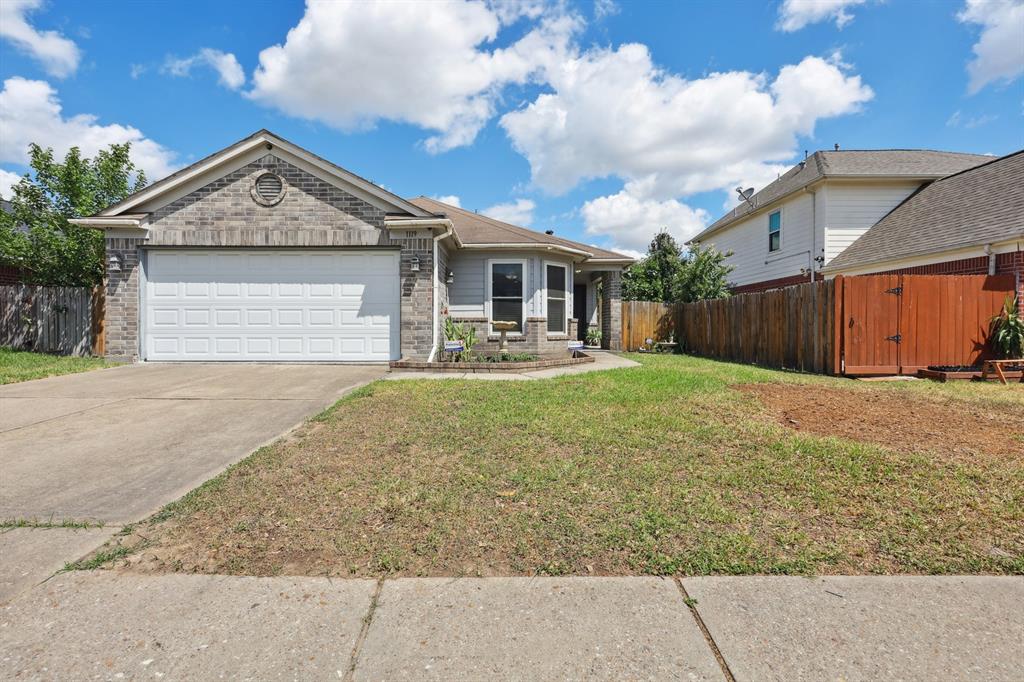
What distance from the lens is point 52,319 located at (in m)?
12.0

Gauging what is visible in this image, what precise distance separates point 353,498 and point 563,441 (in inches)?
79.7

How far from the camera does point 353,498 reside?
322 cm

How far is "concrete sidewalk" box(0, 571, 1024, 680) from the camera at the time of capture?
1.79 metres

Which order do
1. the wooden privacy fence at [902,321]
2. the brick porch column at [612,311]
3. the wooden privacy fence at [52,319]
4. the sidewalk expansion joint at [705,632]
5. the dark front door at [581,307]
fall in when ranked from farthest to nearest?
the dark front door at [581,307]
the brick porch column at [612,311]
the wooden privacy fence at [52,319]
the wooden privacy fence at [902,321]
the sidewalk expansion joint at [705,632]

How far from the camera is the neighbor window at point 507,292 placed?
1252 centimetres

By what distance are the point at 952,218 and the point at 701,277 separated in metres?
7.29

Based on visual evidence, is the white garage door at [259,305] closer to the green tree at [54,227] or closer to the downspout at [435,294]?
the downspout at [435,294]

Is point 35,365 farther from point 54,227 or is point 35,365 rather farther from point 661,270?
point 661,270

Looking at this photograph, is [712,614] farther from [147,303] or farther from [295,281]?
[147,303]

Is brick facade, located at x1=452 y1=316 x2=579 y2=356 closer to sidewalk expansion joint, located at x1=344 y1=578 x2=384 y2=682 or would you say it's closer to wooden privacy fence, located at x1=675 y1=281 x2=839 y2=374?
wooden privacy fence, located at x1=675 y1=281 x2=839 y2=374

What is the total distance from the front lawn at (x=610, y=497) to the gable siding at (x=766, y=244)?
12.0 meters

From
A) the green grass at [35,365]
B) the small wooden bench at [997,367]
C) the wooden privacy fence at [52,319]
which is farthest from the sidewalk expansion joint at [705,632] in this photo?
the wooden privacy fence at [52,319]

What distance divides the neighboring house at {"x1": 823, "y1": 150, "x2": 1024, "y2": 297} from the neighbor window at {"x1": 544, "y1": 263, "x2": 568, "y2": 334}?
848 centimetres

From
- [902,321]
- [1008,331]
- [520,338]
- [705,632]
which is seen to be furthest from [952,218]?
[705,632]
